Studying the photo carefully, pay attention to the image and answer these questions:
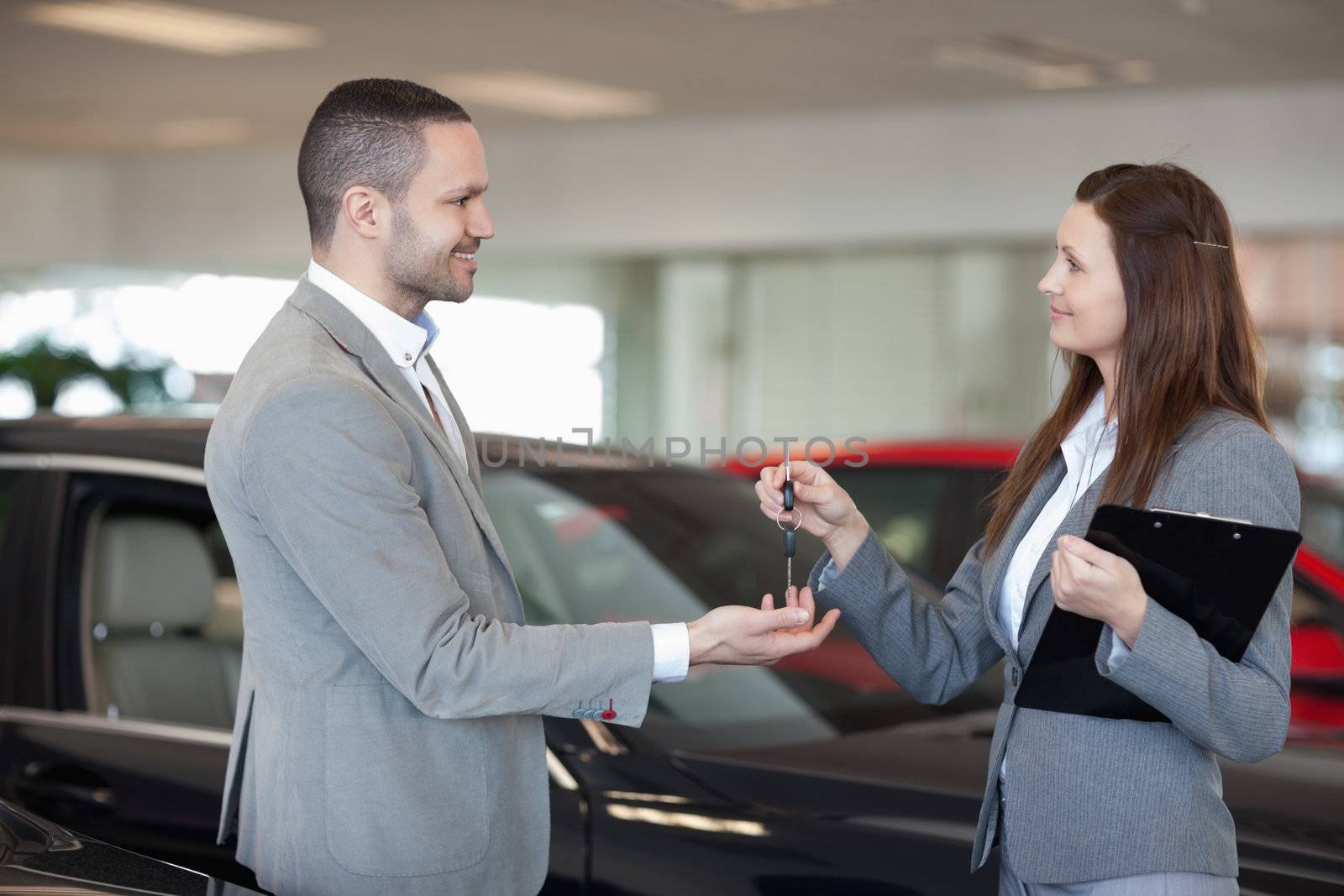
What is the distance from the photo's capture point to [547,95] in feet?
36.3

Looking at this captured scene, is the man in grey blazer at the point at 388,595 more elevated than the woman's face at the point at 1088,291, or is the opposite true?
the woman's face at the point at 1088,291

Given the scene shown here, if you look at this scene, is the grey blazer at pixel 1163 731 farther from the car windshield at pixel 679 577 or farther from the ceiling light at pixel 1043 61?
the ceiling light at pixel 1043 61

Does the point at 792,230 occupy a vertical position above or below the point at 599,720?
above

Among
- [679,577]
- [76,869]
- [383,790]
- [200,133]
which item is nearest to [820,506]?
[383,790]

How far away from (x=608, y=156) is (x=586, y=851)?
1060 centimetres

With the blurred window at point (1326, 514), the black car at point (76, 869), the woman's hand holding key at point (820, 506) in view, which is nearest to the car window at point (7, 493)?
the black car at point (76, 869)

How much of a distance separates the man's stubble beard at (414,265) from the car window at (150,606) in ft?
3.46

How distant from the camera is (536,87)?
10766 millimetres

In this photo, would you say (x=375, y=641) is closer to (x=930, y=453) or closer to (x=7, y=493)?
(x=7, y=493)

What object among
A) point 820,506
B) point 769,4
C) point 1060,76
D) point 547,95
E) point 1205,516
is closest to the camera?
point 1205,516

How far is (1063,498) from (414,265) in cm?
93

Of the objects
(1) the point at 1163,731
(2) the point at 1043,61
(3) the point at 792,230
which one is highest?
(2) the point at 1043,61

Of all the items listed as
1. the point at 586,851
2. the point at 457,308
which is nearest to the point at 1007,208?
the point at 457,308

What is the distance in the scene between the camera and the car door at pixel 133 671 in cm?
272
